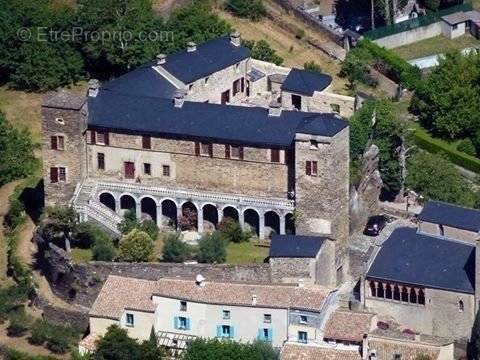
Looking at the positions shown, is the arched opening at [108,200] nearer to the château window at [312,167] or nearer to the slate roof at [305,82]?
the château window at [312,167]

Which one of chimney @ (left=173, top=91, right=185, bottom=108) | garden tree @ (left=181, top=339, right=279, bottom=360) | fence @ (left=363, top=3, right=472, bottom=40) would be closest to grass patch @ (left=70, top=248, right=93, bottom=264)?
chimney @ (left=173, top=91, right=185, bottom=108)

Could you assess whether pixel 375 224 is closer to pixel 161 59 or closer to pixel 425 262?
pixel 425 262

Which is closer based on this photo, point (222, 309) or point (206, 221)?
point (222, 309)

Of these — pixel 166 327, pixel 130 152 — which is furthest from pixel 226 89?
pixel 166 327

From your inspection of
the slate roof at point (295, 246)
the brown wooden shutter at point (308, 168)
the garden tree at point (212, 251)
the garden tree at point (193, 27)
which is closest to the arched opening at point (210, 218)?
the garden tree at point (212, 251)

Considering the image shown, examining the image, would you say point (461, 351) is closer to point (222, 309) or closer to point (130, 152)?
point (222, 309)

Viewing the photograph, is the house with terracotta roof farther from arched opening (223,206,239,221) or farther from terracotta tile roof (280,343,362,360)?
arched opening (223,206,239,221)
